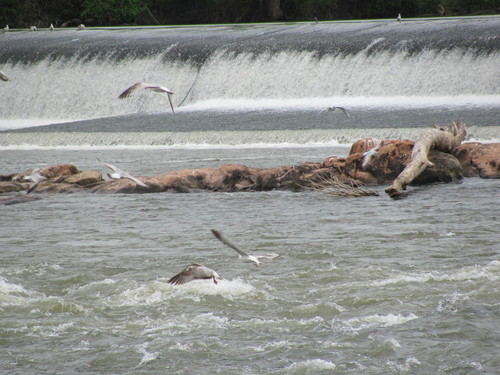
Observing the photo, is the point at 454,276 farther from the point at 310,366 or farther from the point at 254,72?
the point at 254,72

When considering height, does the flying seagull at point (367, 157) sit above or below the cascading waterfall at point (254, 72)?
above

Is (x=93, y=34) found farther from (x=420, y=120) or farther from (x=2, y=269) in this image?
(x=2, y=269)

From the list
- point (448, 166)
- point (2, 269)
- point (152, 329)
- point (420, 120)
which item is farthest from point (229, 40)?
A: point (152, 329)

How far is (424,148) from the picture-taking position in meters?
13.3

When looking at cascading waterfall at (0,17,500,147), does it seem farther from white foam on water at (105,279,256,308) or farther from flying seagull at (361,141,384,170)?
white foam on water at (105,279,256,308)

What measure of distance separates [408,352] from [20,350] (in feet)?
8.34

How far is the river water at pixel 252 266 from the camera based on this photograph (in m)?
5.87

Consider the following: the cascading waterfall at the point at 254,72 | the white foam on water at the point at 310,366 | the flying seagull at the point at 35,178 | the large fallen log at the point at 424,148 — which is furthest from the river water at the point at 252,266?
the flying seagull at the point at 35,178

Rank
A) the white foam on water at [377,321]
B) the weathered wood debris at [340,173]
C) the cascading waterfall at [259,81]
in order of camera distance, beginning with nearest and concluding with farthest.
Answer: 1. the white foam on water at [377,321]
2. the weathered wood debris at [340,173]
3. the cascading waterfall at [259,81]

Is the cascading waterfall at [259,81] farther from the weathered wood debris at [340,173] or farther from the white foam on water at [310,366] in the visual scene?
the white foam on water at [310,366]

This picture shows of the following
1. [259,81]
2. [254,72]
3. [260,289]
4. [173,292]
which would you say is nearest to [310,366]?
[260,289]

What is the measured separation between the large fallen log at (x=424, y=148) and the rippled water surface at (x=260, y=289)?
51cm

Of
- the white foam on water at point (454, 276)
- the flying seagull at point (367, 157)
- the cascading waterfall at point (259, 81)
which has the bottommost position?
the cascading waterfall at point (259, 81)

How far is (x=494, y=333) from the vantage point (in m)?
5.99
